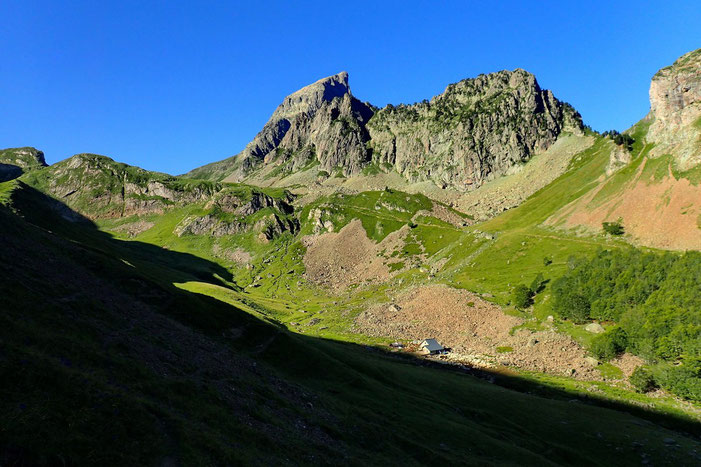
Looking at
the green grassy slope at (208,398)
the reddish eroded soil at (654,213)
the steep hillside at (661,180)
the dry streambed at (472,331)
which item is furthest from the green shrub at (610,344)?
the steep hillside at (661,180)

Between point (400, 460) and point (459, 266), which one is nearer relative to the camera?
point (400, 460)

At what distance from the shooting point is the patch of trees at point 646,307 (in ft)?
221

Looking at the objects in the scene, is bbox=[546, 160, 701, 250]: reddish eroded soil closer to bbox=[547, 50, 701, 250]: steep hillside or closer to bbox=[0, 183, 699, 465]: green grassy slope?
bbox=[547, 50, 701, 250]: steep hillside

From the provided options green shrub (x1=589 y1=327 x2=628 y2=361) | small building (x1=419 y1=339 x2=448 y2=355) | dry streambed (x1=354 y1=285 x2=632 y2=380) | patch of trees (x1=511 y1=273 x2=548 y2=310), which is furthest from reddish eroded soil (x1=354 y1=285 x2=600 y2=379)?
patch of trees (x1=511 y1=273 x2=548 y2=310)

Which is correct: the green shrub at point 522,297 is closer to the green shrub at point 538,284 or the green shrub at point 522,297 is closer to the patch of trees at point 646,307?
the green shrub at point 538,284

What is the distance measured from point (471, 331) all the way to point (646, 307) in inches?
1744

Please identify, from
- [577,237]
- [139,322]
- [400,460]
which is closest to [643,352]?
[400,460]

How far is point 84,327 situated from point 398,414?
3711cm

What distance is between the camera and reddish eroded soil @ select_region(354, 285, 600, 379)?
86.2 m

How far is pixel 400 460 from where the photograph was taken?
32.6 m

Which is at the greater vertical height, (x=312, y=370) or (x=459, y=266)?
(x=459, y=266)

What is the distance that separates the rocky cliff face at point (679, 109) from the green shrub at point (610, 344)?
340 feet

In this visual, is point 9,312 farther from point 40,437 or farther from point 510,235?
point 510,235

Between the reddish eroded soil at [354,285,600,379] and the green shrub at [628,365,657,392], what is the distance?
24.8 feet
